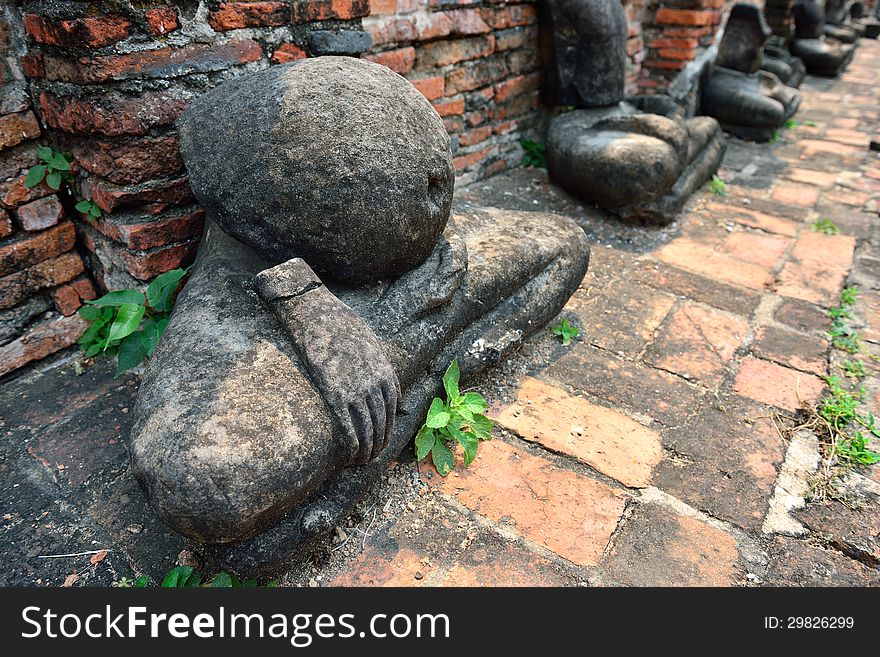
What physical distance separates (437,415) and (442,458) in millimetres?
126

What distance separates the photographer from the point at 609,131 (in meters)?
3.13

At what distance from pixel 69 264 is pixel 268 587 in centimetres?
139

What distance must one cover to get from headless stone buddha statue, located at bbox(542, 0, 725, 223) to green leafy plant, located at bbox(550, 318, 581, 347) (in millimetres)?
1012

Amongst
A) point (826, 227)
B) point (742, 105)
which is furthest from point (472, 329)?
point (742, 105)

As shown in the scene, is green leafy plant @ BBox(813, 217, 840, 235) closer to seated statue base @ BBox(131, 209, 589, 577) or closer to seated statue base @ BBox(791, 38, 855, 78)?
seated statue base @ BBox(131, 209, 589, 577)

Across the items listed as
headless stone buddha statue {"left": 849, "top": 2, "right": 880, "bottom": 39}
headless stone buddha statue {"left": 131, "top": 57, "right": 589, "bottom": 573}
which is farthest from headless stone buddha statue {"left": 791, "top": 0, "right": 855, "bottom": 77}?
headless stone buddha statue {"left": 131, "top": 57, "right": 589, "bottom": 573}

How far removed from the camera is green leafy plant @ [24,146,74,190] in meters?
1.84

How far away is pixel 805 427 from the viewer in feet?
6.21

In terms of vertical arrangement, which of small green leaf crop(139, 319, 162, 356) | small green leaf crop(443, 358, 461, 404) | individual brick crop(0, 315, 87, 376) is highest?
small green leaf crop(139, 319, 162, 356)

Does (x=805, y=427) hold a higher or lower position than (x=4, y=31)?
lower

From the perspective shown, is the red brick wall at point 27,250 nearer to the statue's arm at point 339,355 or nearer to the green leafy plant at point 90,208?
the green leafy plant at point 90,208

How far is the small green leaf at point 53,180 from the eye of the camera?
1.86 m
